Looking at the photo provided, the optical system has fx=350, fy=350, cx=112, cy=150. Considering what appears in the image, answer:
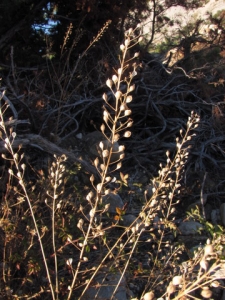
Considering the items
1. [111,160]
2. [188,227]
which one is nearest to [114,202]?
[111,160]

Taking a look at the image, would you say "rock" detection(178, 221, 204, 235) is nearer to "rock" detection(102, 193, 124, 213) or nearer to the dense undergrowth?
the dense undergrowth

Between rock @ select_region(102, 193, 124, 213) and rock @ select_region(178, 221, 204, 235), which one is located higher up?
rock @ select_region(102, 193, 124, 213)

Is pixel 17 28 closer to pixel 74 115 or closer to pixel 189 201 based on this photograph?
pixel 74 115

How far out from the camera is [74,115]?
398 centimetres

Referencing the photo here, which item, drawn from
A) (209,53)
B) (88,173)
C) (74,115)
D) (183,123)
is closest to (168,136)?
(183,123)

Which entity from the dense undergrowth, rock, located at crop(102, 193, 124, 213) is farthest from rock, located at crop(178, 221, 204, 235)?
rock, located at crop(102, 193, 124, 213)

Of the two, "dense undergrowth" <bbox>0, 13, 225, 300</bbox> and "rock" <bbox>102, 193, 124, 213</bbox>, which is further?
"rock" <bbox>102, 193, 124, 213</bbox>

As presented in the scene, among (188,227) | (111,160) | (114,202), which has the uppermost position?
(111,160)

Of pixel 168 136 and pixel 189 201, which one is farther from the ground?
pixel 168 136

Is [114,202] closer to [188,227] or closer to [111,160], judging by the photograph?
[111,160]

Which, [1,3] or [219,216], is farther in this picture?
[1,3]

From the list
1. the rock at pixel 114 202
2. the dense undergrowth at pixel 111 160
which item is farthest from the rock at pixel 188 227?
the rock at pixel 114 202

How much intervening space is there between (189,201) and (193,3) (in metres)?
3.51

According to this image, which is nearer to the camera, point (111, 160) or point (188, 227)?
point (188, 227)
